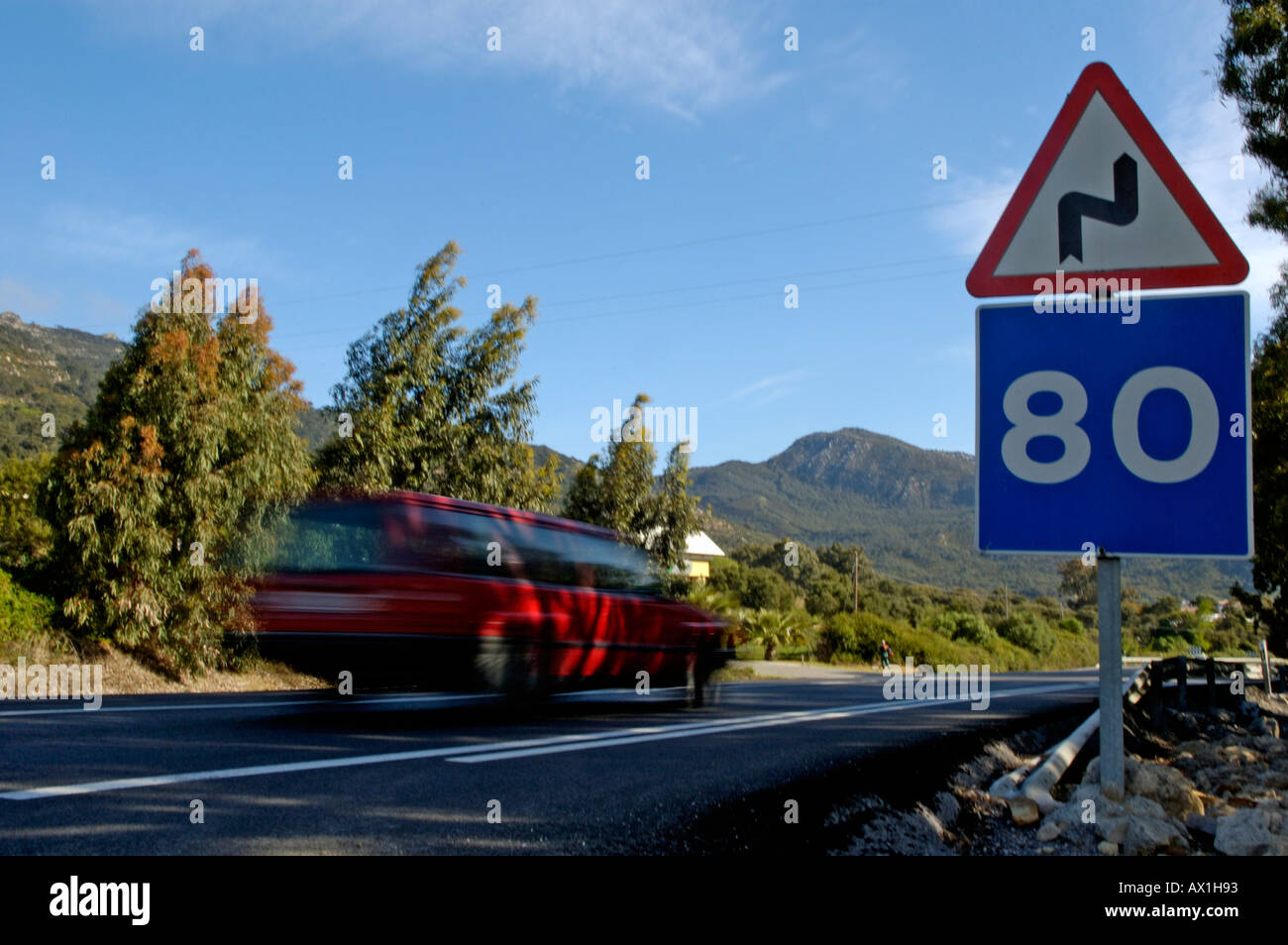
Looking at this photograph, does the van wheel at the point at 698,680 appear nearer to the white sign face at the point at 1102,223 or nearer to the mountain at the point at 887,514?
the white sign face at the point at 1102,223

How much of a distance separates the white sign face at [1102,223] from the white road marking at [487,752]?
371 cm

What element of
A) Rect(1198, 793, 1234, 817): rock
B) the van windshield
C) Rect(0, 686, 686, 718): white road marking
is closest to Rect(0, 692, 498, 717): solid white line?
Rect(0, 686, 686, 718): white road marking

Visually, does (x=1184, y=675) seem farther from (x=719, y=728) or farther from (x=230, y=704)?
(x=230, y=704)

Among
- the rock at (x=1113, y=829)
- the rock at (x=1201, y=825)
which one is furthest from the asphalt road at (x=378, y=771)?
the rock at (x=1201, y=825)

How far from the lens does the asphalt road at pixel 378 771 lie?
331 centimetres

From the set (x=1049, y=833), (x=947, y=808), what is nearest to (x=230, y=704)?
(x=947, y=808)

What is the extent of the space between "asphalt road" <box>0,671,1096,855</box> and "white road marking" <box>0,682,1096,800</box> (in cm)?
2

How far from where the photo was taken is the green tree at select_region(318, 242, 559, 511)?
1755cm

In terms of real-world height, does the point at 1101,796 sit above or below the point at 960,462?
below
